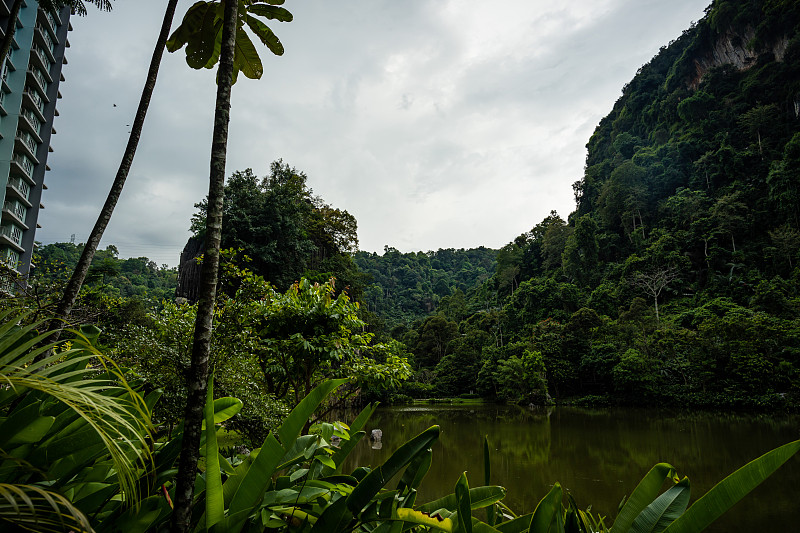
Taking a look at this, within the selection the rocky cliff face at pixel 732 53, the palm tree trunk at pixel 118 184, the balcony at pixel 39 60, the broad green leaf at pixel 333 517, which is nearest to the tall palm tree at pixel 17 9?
the palm tree trunk at pixel 118 184

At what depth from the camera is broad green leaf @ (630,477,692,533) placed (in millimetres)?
1006

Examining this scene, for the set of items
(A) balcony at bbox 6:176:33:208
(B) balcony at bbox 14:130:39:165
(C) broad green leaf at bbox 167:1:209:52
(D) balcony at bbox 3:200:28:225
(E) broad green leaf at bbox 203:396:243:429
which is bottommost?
(E) broad green leaf at bbox 203:396:243:429

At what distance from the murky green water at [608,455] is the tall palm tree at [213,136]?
6133 mm

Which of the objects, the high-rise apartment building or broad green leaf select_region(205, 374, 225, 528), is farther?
the high-rise apartment building

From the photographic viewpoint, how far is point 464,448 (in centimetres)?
1080

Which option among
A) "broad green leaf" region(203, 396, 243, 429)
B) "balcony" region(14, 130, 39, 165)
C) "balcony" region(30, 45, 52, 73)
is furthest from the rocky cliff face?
"balcony" region(14, 130, 39, 165)

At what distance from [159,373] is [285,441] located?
3.79m

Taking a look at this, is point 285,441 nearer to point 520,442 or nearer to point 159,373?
Answer: point 159,373

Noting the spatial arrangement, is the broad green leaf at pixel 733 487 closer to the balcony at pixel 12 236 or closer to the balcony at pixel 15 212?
the balcony at pixel 12 236

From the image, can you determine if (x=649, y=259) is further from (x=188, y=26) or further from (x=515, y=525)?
(x=515, y=525)

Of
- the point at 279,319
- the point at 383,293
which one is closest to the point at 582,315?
the point at 279,319

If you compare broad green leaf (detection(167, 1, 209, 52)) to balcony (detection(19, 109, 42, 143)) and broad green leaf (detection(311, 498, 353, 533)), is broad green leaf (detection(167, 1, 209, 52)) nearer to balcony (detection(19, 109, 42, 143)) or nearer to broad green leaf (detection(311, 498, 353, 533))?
broad green leaf (detection(311, 498, 353, 533))

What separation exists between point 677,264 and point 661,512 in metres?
33.6

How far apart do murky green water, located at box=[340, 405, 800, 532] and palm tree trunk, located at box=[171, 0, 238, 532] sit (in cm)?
612
